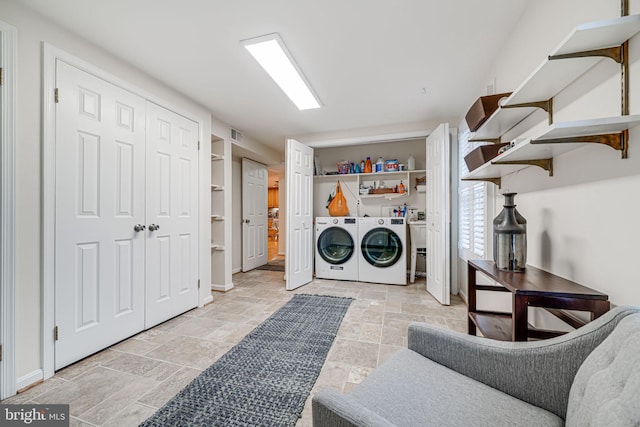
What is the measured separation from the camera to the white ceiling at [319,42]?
1.53 m

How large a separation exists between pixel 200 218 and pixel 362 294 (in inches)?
88.2

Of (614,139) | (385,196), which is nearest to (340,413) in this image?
(614,139)

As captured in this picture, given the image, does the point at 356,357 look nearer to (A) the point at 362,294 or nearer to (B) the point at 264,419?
(B) the point at 264,419

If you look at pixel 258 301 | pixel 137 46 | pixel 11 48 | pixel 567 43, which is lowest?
pixel 258 301

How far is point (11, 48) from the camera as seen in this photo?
1.45 metres

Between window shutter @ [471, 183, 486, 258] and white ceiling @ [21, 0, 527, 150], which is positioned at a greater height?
white ceiling @ [21, 0, 527, 150]

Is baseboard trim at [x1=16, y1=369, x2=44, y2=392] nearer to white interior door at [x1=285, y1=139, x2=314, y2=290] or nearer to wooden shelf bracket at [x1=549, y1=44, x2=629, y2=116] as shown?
white interior door at [x1=285, y1=139, x2=314, y2=290]

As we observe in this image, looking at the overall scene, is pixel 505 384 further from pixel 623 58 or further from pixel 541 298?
pixel 623 58

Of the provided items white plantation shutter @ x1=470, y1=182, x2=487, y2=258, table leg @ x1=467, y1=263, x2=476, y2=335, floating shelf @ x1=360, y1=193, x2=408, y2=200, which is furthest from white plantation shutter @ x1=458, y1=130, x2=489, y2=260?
floating shelf @ x1=360, y1=193, x2=408, y2=200

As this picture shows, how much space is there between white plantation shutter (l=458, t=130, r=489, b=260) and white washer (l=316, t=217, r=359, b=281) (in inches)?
57.6

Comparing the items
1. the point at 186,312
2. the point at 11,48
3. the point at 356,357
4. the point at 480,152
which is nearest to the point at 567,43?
the point at 480,152

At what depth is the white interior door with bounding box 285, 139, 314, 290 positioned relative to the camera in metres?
3.48

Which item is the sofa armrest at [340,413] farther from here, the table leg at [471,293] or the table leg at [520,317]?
the table leg at [471,293]

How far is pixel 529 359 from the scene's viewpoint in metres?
0.87
